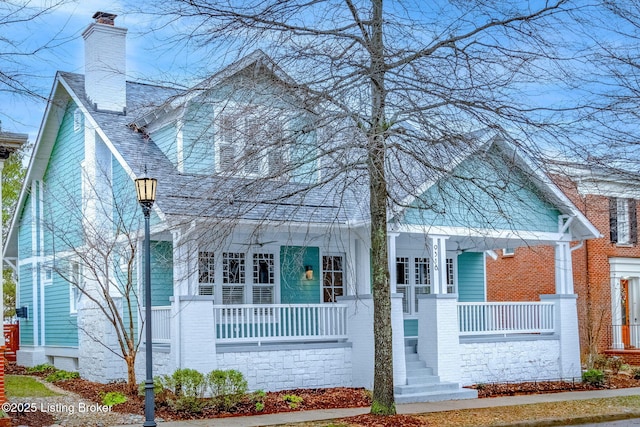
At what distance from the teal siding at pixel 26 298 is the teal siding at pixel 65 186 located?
201 centimetres

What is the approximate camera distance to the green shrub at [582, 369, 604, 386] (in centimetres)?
1981

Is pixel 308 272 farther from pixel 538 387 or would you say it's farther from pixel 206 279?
pixel 538 387

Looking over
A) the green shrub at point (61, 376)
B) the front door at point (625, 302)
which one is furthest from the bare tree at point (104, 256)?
the front door at point (625, 302)

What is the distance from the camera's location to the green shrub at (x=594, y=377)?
1981 centimetres

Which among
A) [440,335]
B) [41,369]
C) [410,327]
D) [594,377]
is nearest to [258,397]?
[440,335]

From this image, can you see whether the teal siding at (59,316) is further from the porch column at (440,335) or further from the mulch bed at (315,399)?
the porch column at (440,335)

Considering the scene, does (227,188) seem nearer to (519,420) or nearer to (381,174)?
(381,174)

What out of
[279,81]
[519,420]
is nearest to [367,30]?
[279,81]

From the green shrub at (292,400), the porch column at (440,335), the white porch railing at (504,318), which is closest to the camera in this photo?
the green shrub at (292,400)

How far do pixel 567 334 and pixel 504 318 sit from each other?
173cm

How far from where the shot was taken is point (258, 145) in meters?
13.1

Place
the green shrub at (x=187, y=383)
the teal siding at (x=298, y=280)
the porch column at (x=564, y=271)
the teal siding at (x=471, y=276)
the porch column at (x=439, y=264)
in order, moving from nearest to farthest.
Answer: the green shrub at (x=187, y=383) → the porch column at (x=439, y=264) → the teal siding at (x=298, y=280) → the porch column at (x=564, y=271) → the teal siding at (x=471, y=276)

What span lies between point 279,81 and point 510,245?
1045 centimetres

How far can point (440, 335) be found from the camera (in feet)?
60.5
